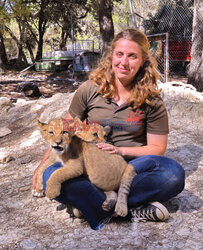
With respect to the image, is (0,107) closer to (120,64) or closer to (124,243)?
(120,64)

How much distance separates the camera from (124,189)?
253 centimetres

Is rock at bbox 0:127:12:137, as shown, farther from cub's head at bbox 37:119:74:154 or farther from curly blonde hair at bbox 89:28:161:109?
cub's head at bbox 37:119:74:154

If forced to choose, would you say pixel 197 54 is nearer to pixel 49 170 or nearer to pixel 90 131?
pixel 90 131

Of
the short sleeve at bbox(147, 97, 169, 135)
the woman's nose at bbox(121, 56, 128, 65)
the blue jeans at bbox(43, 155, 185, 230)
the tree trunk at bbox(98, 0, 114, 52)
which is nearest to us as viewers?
the blue jeans at bbox(43, 155, 185, 230)

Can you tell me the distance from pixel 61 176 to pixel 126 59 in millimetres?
1337

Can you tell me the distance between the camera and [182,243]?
235 centimetres

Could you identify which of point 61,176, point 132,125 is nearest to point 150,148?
point 132,125

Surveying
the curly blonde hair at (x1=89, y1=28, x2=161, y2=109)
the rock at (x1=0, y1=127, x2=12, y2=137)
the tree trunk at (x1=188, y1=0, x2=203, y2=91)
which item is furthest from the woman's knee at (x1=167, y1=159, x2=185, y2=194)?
the tree trunk at (x1=188, y1=0, x2=203, y2=91)

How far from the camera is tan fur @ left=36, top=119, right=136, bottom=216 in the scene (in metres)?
2.31

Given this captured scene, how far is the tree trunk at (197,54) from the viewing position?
25.7ft

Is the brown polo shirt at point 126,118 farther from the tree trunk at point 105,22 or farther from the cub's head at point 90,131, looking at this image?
the tree trunk at point 105,22

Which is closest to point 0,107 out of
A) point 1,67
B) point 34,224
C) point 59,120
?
point 34,224

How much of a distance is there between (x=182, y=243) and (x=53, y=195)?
4.04ft

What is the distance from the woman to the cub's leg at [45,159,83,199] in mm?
109
